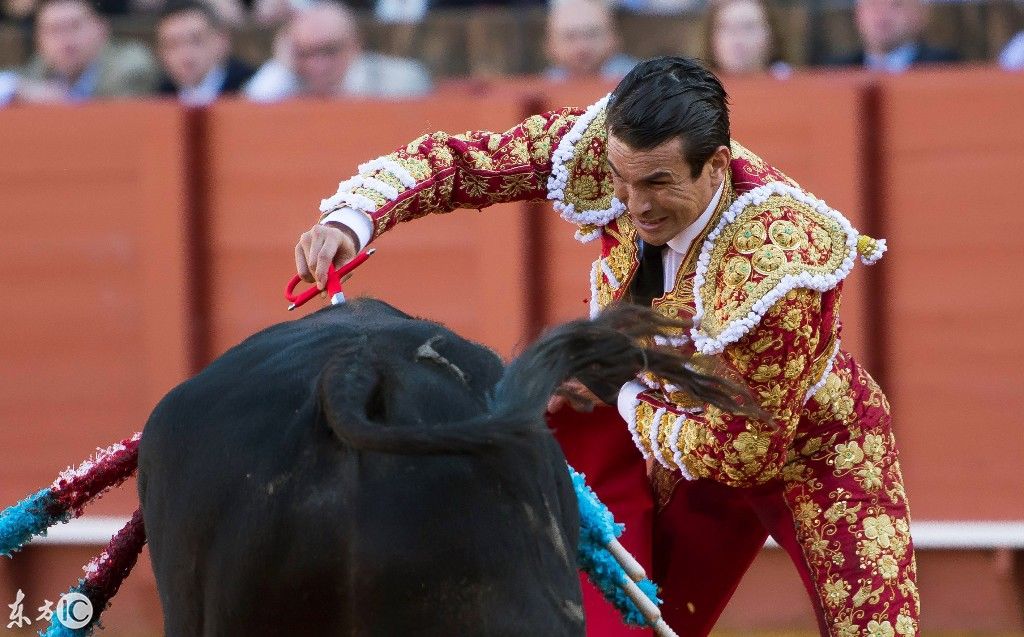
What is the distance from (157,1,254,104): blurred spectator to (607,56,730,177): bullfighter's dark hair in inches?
132

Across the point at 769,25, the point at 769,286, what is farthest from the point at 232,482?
the point at 769,25

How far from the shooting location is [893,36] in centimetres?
521

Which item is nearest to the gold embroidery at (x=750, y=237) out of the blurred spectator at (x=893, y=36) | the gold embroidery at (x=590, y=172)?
the gold embroidery at (x=590, y=172)

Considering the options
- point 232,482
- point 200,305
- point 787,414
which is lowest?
point 200,305

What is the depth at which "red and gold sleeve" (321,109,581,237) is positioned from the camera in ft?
8.57

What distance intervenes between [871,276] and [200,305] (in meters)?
1.96

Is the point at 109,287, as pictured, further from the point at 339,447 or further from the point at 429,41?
the point at 339,447

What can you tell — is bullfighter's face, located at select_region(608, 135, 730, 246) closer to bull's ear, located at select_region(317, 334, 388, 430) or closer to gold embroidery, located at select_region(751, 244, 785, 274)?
gold embroidery, located at select_region(751, 244, 785, 274)

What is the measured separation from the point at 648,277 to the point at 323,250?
0.59 m

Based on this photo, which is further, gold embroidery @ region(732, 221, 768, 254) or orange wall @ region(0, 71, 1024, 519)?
orange wall @ region(0, 71, 1024, 519)

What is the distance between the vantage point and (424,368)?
1.95 metres

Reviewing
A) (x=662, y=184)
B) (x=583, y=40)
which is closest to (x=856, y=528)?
(x=662, y=184)

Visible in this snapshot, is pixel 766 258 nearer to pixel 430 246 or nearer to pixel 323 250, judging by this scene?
pixel 323 250

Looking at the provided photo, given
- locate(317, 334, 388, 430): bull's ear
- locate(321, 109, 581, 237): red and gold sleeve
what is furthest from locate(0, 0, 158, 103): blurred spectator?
locate(317, 334, 388, 430): bull's ear
